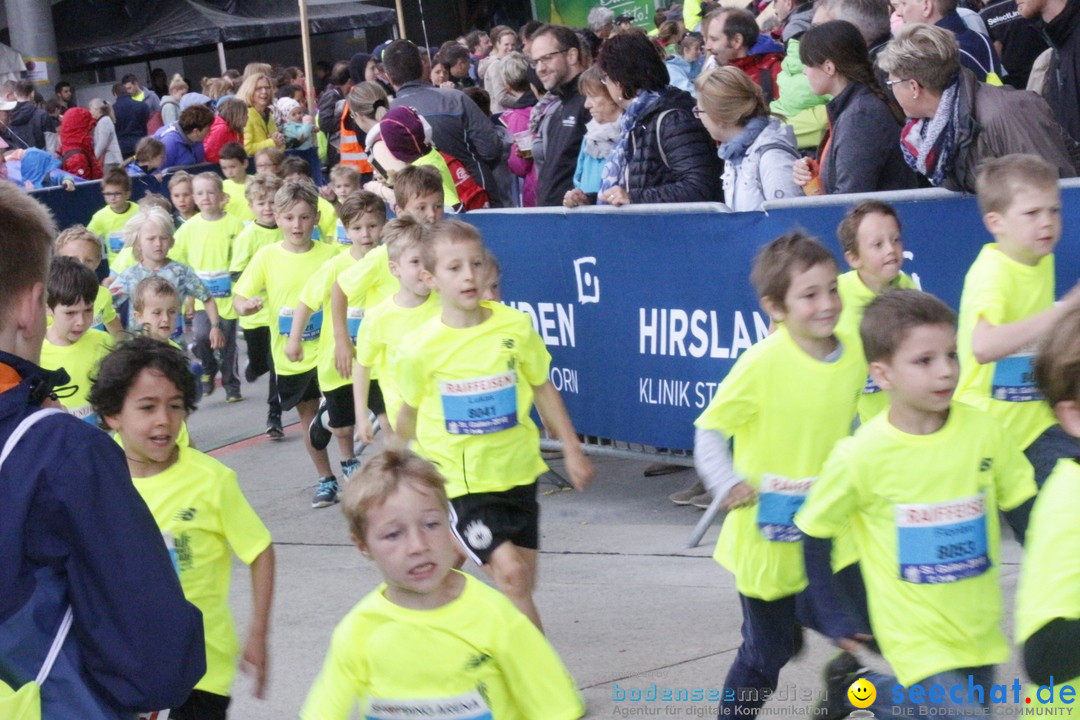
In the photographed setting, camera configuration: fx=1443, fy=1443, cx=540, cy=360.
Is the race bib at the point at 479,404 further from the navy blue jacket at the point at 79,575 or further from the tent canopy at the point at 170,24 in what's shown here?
the tent canopy at the point at 170,24

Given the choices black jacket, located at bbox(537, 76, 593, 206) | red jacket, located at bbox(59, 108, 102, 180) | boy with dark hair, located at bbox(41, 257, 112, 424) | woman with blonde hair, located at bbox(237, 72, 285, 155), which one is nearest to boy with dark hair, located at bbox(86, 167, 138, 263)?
woman with blonde hair, located at bbox(237, 72, 285, 155)

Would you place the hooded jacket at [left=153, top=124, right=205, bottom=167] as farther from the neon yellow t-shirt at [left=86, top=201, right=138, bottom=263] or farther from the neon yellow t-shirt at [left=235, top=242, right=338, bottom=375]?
the neon yellow t-shirt at [left=235, top=242, right=338, bottom=375]

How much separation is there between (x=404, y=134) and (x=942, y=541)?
231 inches

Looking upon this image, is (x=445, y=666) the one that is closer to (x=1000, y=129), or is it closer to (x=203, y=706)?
(x=203, y=706)

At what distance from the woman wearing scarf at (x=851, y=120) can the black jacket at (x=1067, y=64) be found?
40.6 inches

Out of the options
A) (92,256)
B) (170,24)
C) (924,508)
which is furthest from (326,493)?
(170,24)

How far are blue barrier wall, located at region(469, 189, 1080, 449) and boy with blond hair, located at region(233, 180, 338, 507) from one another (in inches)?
51.2

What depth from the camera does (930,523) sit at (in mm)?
3504

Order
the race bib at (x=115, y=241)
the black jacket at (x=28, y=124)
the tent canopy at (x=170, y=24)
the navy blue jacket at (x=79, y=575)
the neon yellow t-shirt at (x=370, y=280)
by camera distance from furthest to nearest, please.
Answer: the tent canopy at (x=170, y=24), the black jacket at (x=28, y=124), the race bib at (x=115, y=241), the neon yellow t-shirt at (x=370, y=280), the navy blue jacket at (x=79, y=575)

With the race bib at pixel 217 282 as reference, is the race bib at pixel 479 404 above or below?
above

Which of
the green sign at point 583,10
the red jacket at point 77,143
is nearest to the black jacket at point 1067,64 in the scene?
the green sign at point 583,10

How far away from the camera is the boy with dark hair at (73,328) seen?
6137 millimetres

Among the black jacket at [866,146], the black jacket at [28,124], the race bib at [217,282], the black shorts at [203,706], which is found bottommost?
the black shorts at [203,706]

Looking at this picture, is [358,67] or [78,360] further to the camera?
[358,67]
